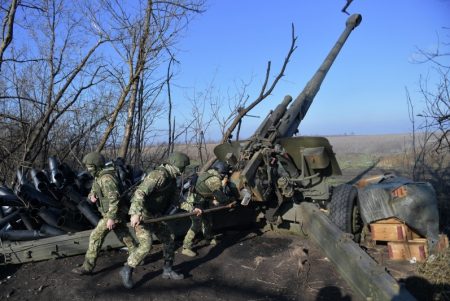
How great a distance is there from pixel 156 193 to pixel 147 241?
0.60 m

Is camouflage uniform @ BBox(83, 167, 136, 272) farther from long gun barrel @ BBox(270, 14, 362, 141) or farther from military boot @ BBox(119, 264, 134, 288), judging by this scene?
long gun barrel @ BBox(270, 14, 362, 141)

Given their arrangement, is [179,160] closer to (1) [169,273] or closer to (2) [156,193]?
(2) [156,193]

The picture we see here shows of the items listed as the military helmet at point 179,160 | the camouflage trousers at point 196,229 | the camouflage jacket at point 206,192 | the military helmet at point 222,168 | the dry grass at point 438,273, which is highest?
the military helmet at point 179,160

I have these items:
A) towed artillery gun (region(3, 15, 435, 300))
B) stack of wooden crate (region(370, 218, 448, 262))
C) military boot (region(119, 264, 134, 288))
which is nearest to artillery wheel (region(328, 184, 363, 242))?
towed artillery gun (region(3, 15, 435, 300))

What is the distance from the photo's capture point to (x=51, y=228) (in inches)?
255

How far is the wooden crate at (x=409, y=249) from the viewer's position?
235 inches

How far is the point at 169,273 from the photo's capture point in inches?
224

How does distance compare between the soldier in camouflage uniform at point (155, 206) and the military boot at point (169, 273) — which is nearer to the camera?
the soldier in camouflage uniform at point (155, 206)

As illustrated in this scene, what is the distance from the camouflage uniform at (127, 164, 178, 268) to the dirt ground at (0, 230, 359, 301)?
1.34ft

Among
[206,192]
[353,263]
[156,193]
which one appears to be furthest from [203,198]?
[353,263]

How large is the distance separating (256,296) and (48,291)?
245 centimetres

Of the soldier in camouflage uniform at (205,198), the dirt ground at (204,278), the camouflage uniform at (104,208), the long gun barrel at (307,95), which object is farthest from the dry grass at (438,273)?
the camouflage uniform at (104,208)

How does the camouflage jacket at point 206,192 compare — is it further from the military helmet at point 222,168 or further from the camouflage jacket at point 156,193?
the camouflage jacket at point 156,193

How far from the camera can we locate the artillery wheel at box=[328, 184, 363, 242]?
6.96 meters
